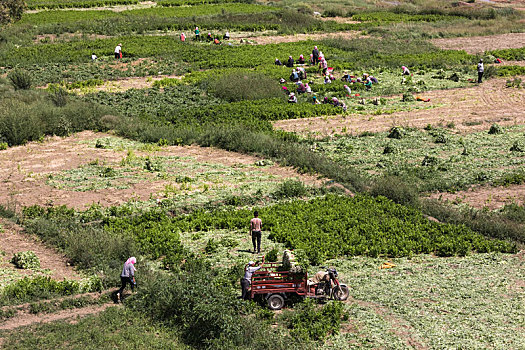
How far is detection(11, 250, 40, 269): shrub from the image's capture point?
20766 millimetres

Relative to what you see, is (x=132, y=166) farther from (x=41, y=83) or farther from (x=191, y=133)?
(x=41, y=83)

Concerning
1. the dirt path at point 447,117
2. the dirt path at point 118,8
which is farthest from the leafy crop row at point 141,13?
the dirt path at point 447,117

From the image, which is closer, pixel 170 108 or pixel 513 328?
pixel 513 328

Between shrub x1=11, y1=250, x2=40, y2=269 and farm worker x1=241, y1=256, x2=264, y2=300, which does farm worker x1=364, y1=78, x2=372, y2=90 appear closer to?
farm worker x1=241, y1=256, x2=264, y2=300

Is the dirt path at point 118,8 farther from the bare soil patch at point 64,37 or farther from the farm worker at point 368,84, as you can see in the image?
the farm worker at point 368,84

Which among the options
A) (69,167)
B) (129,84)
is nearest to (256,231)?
(69,167)

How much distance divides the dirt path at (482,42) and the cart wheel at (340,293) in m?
44.5

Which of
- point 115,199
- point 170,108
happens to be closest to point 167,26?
point 170,108

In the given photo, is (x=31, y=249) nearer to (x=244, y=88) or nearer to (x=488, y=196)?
(x=488, y=196)

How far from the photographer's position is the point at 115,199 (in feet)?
87.2

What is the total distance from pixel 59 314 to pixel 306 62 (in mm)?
37860

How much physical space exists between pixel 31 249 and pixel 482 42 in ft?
169

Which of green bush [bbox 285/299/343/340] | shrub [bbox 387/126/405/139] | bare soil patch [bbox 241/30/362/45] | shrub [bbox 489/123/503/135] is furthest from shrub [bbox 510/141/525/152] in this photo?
bare soil patch [bbox 241/30/362/45]

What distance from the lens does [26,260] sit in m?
20.9
